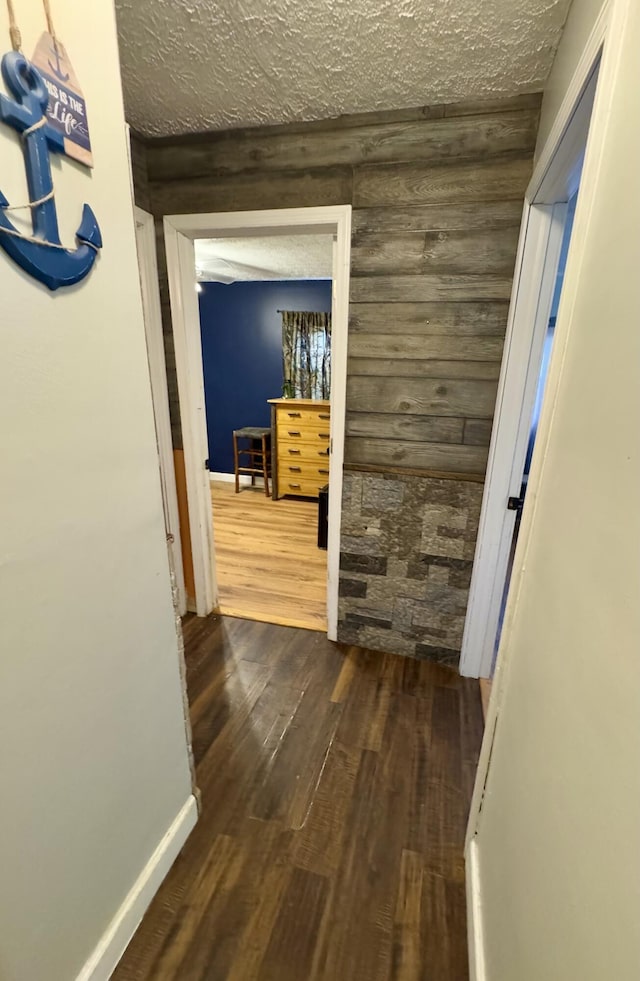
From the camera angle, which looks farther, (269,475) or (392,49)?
(269,475)

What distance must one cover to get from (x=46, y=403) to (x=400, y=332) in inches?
55.8

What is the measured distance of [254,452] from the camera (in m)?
4.87

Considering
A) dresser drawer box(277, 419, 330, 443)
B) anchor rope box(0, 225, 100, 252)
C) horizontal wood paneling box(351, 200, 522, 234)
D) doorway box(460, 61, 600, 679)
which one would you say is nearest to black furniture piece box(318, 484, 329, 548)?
dresser drawer box(277, 419, 330, 443)

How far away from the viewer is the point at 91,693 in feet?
2.95

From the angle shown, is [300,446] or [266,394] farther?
[266,394]

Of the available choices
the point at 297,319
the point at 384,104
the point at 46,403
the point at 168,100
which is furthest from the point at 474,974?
the point at 297,319

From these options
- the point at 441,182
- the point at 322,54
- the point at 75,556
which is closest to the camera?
the point at 75,556

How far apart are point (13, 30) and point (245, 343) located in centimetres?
459

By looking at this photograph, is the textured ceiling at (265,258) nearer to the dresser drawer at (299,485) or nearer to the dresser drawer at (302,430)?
the dresser drawer at (302,430)

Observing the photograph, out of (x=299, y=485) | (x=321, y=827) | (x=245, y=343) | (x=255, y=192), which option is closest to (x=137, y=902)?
(x=321, y=827)

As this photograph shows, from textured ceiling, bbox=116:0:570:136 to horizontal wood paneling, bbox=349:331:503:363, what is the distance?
0.81 meters

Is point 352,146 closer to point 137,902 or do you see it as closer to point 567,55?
point 567,55

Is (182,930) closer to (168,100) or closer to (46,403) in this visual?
(46,403)

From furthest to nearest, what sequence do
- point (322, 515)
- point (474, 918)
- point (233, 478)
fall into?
point (233, 478) → point (322, 515) → point (474, 918)
